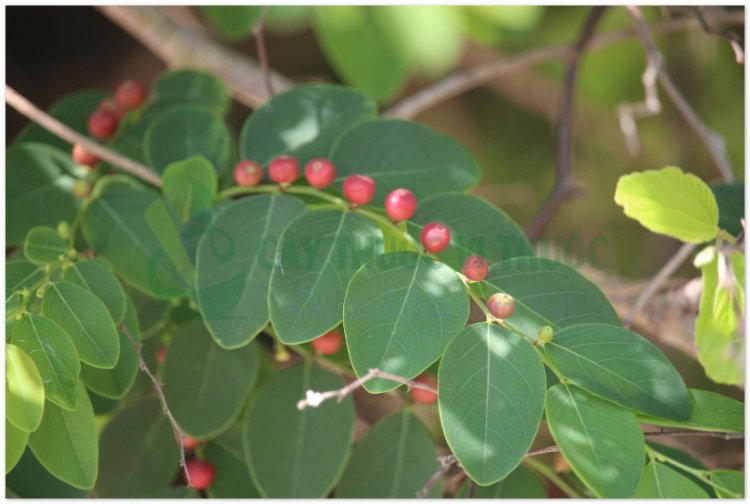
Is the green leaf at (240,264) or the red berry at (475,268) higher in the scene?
the red berry at (475,268)

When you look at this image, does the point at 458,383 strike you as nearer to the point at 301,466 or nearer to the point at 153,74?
the point at 301,466

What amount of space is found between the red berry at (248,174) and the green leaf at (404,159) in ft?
0.35

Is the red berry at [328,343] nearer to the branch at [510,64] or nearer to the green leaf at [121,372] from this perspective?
the green leaf at [121,372]

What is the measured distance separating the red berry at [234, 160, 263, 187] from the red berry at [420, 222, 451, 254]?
29 centimetres

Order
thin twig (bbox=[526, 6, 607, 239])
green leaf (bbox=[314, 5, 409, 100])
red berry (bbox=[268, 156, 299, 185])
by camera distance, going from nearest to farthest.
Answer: red berry (bbox=[268, 156, 299, 185])
green leaf (bbox=[314, 5, 409, 100])
thin twig (bbox=[526, 6, 607, 239])

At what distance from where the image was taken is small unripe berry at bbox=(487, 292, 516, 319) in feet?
2.85

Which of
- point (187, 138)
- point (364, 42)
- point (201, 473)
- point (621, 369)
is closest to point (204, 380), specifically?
point (201, 473)

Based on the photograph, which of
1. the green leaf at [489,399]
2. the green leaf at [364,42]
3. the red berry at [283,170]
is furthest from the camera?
the green leaf at [364,42]

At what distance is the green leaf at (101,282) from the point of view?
3.22 ft

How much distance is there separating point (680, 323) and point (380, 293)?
0.75m

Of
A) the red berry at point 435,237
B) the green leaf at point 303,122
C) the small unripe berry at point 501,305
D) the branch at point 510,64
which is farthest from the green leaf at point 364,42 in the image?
the small unripe berry at point 501,305

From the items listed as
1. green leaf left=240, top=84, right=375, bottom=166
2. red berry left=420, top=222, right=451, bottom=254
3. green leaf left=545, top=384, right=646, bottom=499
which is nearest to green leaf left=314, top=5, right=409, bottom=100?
green leaf left=240, top=84, right=375, bottom=166

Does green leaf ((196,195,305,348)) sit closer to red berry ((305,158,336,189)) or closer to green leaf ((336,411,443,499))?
red berry ((305,158,336,189))

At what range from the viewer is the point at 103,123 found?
4.39 ft
